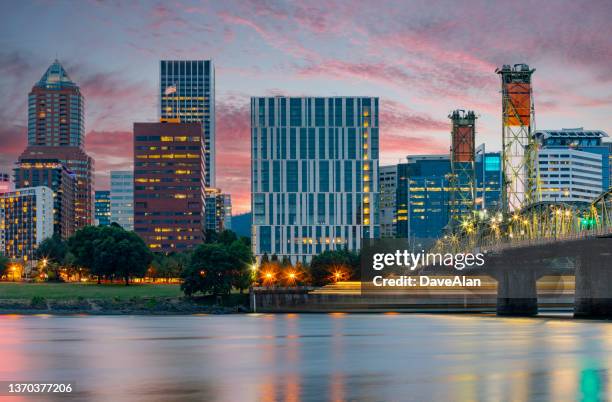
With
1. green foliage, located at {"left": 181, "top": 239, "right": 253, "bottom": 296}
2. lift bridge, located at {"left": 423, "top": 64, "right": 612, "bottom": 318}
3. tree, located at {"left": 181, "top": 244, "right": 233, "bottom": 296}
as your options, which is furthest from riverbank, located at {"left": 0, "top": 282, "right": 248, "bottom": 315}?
lift bridge, located at {"left": 423, "top": 64, "right": 612, "bottom": 318}

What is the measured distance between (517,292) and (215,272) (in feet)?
189

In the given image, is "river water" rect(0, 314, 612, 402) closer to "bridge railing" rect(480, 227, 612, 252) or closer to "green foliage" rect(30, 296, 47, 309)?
"bridge railing" rect(480, 227, 612, 252)

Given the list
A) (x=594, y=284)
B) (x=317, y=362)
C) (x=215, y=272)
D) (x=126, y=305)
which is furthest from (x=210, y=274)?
(x=317, y=362)

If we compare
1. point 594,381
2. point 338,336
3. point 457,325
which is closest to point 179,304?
point 457,325

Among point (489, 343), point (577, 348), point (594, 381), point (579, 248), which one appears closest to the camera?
point (594, 381)

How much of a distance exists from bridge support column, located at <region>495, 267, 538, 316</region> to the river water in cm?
2701

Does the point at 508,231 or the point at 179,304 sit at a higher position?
the point at 508,231

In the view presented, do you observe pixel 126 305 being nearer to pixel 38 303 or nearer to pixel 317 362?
pixel 38 303

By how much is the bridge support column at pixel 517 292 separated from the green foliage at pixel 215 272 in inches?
2055

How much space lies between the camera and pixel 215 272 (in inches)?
7461

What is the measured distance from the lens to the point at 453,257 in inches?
7407

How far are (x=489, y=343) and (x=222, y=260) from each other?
320 feet

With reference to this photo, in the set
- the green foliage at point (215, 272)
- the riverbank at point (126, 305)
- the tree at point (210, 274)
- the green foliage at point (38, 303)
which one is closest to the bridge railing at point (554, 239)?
the green foliage at point (215, 272)

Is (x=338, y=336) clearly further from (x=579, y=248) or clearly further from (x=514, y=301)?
(x=514, y=301)
